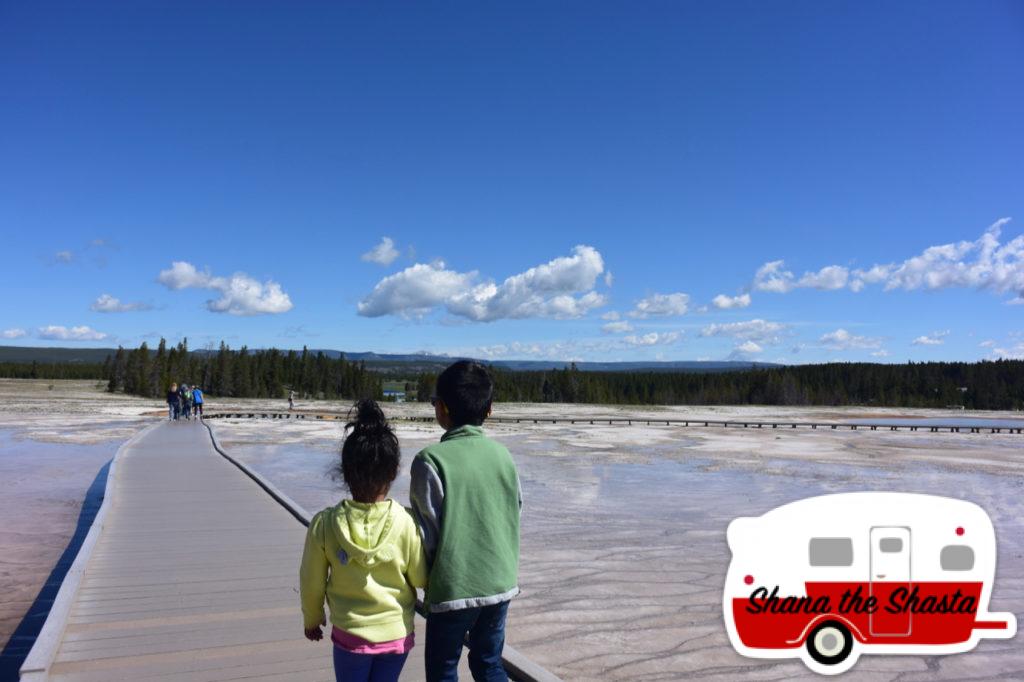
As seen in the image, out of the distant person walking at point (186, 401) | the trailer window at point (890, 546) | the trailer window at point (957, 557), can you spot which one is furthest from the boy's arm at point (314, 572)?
the distant person walking at point (186, 401)

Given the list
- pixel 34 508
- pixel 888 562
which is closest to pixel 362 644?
pixel 888 562

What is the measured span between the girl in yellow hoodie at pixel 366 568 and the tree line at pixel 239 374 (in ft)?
204

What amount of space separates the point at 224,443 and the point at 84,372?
374ft

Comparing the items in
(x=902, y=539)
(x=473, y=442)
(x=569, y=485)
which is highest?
(x=473, y=442)

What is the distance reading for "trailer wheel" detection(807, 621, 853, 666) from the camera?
472cm

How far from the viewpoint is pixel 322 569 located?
269cm

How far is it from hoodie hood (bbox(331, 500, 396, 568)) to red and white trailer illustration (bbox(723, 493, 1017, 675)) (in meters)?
2.64

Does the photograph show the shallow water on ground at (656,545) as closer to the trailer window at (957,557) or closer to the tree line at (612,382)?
the trailer window at (957,557)

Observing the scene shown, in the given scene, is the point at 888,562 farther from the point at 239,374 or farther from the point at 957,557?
the point at 239,374

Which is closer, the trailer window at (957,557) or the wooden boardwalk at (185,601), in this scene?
the wooden boardwalk at (185,601)

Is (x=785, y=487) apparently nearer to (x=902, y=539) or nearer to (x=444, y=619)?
(x=902, y=539)

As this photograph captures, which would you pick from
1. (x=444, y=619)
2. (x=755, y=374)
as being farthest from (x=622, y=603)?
(x=755, y=374)

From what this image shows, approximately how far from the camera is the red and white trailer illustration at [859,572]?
443cm

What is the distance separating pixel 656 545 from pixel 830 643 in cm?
433
